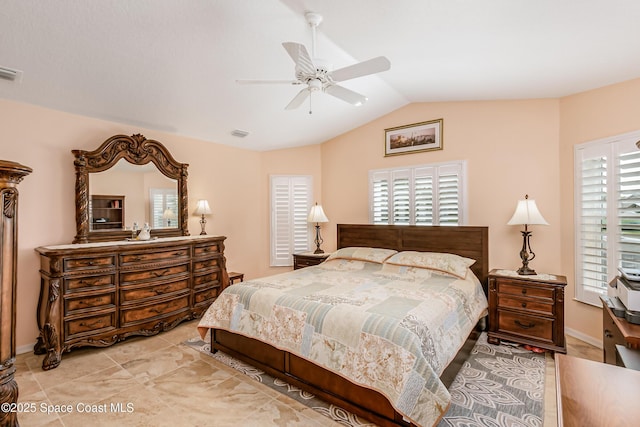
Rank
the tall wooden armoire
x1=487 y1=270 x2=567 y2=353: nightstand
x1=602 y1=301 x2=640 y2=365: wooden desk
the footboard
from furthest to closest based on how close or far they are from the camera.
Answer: x1=487 y1=270 x2=567 y2=353: nightstand < the footboard < x1=602 y1=301 x2=640 y2=365: wooden desk < the tall wooden armoire

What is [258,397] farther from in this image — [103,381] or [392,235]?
[392,235]

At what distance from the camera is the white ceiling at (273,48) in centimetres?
216

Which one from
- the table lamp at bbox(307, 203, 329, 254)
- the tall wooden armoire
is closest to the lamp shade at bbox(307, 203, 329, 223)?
the table lamp at bbox(307, 203, 329, 254)

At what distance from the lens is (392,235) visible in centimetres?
452

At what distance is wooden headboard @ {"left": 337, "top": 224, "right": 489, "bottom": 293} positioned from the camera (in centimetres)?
383

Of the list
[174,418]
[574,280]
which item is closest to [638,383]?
[174,418]

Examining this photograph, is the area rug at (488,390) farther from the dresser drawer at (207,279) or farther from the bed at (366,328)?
the dresser drawer at (207,279)

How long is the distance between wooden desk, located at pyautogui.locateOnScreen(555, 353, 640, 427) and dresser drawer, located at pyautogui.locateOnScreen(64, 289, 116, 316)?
3831 millimetres

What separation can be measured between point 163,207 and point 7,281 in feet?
11.1

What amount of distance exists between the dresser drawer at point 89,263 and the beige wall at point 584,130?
5.08 metres

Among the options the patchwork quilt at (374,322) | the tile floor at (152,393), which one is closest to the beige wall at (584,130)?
the tile floor at (152,393)

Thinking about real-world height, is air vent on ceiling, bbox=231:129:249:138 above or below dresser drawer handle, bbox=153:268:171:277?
above

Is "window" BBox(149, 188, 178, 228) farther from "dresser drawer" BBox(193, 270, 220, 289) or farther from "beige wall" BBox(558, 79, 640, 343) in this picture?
"beige wall" BBox(558, 79, 640, 343)

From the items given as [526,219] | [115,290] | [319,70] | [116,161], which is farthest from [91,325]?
[526,219]
